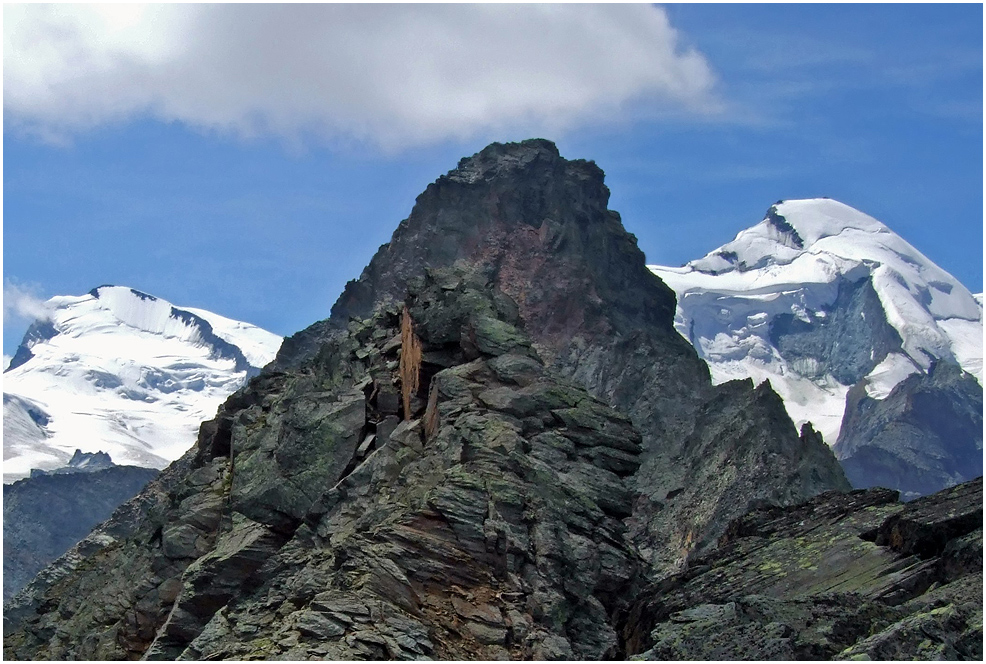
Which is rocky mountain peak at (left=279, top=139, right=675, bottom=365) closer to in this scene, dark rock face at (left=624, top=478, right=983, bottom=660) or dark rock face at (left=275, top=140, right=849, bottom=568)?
dark rock face at (left=275, top=140, right=849, bottom=568)

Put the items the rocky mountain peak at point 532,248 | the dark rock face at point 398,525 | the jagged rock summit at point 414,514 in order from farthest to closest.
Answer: the rocky mountain peak at point 532,248 → the jagged rock summit at point 414,514 → the dark rock face at point 398,525

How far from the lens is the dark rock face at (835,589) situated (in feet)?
129

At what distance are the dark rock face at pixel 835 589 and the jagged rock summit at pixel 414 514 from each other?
384 centimetres

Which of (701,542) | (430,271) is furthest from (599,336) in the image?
(430,271)

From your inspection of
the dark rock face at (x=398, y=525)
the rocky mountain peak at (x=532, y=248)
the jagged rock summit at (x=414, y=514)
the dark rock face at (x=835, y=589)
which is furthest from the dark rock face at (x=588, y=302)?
the dark rock face at (x=835, y=589)

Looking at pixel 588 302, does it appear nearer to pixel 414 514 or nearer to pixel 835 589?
pixel 414 514

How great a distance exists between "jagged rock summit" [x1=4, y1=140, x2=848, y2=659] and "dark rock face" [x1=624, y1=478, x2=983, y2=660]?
3.84 m

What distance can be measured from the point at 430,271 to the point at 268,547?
20234 millimetres

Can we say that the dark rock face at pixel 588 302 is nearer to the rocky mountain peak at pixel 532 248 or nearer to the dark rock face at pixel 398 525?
the rocky mountain peak at pixel 532 248

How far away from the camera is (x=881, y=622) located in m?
40.4

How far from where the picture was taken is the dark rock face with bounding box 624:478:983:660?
39.2m

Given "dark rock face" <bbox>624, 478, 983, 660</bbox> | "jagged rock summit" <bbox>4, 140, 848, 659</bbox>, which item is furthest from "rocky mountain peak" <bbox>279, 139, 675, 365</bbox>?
"dark rock face" <bbox>624, 478, 983, 660</bbox>

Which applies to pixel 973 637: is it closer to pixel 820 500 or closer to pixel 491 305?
pixel 820 500

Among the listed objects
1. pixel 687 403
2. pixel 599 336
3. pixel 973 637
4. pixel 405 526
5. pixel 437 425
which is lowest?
pixel 973 637
